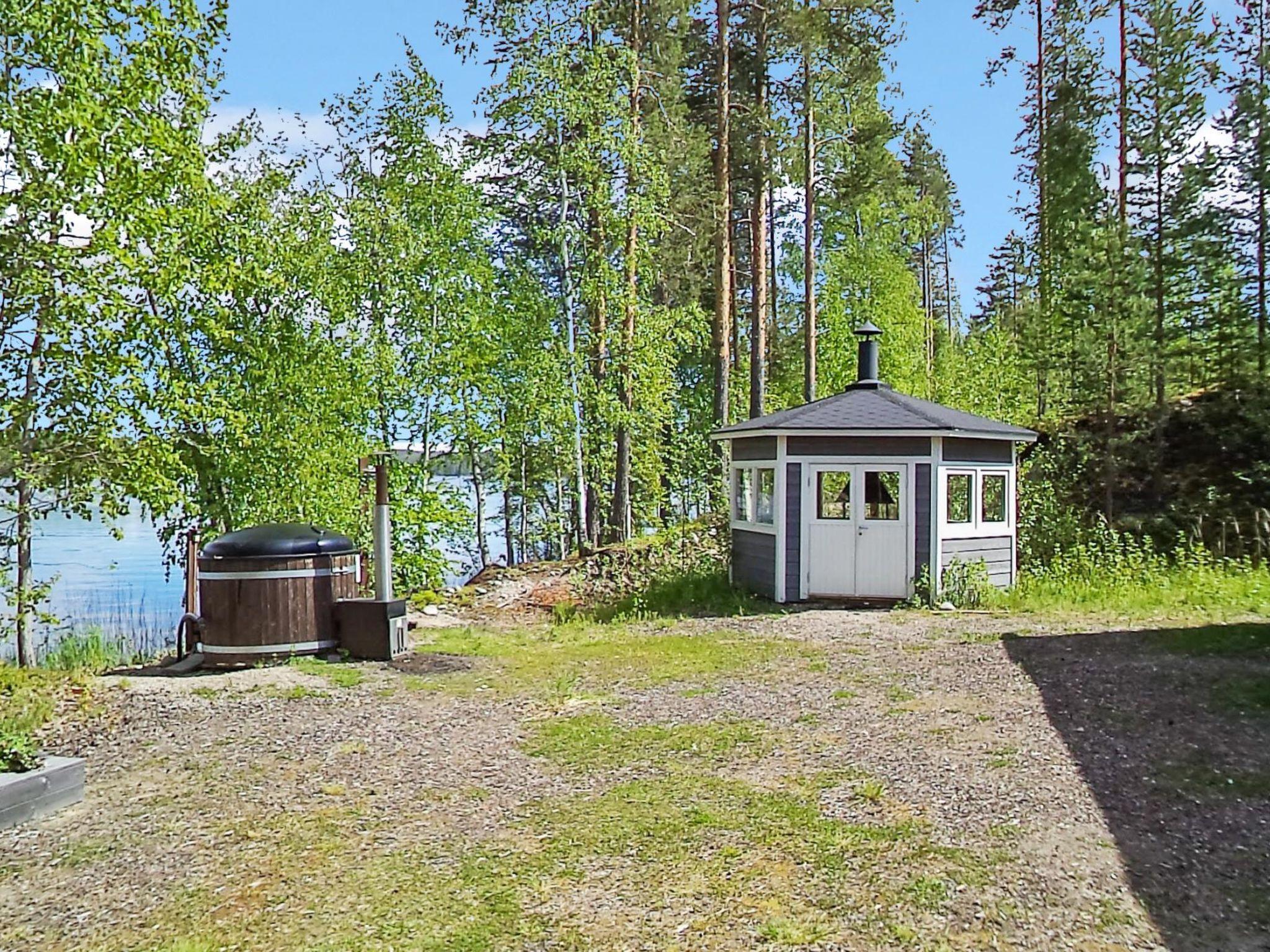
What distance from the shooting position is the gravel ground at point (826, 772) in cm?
310

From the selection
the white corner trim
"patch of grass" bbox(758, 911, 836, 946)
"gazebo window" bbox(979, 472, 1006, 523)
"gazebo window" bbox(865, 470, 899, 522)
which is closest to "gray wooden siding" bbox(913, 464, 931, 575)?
"gazebo window" bbox(865, 470, 899, 522)

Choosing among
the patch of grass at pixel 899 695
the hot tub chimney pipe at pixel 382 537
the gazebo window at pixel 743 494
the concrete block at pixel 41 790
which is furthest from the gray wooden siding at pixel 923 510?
the concrete block at pixel 41 790

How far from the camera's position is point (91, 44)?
7145mm

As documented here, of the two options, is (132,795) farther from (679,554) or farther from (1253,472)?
(1253,472)

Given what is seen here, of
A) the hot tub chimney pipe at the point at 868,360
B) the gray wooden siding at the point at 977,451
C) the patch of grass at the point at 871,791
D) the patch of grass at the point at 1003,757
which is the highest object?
the hot tub chimney pipe at the point at 868,360

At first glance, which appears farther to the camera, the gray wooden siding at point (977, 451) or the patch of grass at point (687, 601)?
the patch of grass at point (687, 601)

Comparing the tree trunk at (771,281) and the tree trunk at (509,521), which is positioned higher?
the tree trunk at (771,281)

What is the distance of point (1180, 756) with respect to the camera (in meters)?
4.74

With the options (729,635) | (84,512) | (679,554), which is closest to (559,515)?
(679,554)

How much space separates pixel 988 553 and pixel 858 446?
6.51 ft

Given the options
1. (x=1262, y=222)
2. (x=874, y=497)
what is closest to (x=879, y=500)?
(x=874, y=497)

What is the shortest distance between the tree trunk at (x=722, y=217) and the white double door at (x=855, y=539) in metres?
4.64

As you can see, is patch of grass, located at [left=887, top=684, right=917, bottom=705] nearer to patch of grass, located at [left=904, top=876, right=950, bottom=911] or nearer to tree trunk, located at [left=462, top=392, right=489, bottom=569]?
patch of grass, located at [left=904, top=876, right=950, bottom=911]

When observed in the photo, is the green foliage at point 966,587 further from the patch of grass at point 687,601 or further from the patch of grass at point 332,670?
the patch of grass at point 332,670
